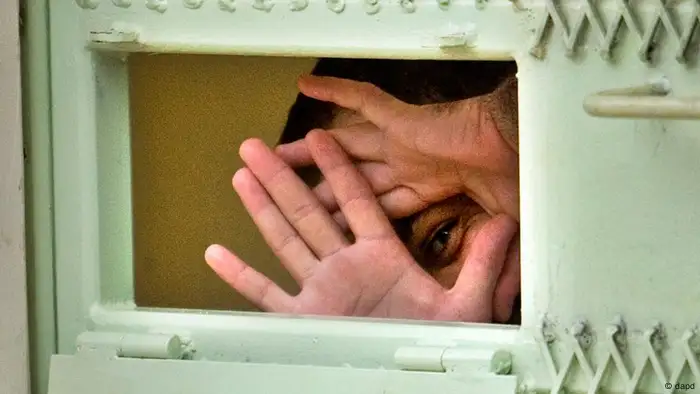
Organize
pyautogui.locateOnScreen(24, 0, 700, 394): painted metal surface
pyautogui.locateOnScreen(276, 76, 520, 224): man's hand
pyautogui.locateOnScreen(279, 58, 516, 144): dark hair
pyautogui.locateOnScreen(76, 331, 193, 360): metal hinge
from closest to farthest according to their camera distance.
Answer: pyautogui.locateOnScreen(24, 0, 700, 394): painted metal surface
pyautogui.locateOnScreen(76, 331, 193, 360): metal hinge
pyautogui.locateOnScreen(276, 76, 520, 224): man's hand
pyautogui.locateOnScreen(279, 58, 516, 144): dark hair

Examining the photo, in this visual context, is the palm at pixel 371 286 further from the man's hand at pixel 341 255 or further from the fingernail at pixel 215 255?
the fingernail at pixel 215 255

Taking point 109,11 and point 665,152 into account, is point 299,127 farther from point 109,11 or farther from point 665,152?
point 665,152

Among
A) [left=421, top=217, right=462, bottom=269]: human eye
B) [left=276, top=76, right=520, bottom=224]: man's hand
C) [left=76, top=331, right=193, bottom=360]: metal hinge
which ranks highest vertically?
[left=276, top=76, right=520, bottom=224]: man's hand

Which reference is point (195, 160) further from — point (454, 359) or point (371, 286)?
point (454, 359)

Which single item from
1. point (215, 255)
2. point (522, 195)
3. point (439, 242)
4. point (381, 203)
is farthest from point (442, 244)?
point (522, 195)

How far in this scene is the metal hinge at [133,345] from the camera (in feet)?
3.73

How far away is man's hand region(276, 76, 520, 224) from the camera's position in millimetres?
1243

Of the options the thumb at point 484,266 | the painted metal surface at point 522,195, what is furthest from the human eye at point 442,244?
the painted metal surface at point 522,195

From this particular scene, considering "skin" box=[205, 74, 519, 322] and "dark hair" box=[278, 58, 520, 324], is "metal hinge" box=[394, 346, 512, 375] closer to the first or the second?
"skin" box=[205, 74, 519, 322]

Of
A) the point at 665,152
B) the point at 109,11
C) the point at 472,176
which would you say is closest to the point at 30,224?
the point at 109,11

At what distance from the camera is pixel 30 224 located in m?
1.18

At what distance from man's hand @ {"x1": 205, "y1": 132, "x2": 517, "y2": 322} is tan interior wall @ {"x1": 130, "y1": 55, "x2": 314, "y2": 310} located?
0.16 m

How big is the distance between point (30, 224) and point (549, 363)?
54cm

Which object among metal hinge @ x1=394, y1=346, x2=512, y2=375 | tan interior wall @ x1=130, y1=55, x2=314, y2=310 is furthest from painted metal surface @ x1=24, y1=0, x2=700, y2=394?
tan interior wall @ x1=130, y1=55, x2=314, y2=310
